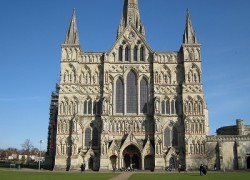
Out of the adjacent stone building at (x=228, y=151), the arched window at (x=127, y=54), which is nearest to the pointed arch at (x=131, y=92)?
the arched window at (x=127, y=54)

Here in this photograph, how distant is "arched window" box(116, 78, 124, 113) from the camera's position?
62.9 metres

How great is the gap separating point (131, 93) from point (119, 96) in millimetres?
2391

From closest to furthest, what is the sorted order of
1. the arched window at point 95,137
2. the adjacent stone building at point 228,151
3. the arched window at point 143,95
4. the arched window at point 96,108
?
the adjacent stone building at point 228,151
the arched window at point 95,137
the arched window at point 96,108
the arched window at point 143,95

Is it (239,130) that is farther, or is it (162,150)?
(239,130)

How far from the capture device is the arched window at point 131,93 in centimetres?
6288

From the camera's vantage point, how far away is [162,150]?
59250 mm

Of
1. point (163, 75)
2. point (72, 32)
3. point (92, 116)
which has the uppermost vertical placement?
point (72, 32)

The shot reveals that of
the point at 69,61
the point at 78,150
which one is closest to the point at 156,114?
the point at 78,150

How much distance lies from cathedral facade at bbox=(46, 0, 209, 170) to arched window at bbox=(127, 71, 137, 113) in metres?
0.19

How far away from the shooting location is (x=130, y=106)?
207 feet

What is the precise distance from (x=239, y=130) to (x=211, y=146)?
1282 cm

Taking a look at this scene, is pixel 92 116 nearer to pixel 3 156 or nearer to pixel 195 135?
pixel 195 135

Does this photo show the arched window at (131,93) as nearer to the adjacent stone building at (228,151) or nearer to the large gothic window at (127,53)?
the large gothic window at (127,53)

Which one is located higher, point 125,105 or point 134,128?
point 125,105
